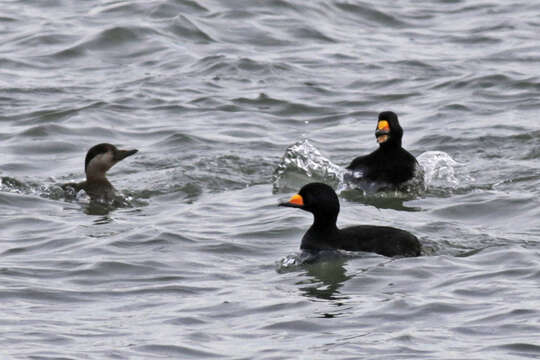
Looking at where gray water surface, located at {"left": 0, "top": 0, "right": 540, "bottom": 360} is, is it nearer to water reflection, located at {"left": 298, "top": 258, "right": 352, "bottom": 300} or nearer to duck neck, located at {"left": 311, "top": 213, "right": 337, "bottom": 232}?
water reflection, located at {"left": 298, "top": 258, "right": 352, "bottom": 300}

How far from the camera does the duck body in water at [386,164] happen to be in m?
14.5

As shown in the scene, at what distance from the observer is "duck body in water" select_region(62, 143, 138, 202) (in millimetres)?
14211

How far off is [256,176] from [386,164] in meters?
1.58

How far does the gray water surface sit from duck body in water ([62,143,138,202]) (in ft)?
0.63

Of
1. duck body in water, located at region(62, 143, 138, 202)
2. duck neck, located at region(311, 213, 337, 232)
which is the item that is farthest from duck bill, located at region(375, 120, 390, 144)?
duck neck, located at region(311, 213, 337, 232)

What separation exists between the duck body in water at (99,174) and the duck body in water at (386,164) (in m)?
2.56

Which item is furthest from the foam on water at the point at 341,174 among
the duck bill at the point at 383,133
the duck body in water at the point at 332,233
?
the duck body in water at the point at 332,233

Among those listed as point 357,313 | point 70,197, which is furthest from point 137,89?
point 357,313

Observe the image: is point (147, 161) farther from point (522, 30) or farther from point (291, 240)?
point (522, 30)

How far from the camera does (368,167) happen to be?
14578 mm

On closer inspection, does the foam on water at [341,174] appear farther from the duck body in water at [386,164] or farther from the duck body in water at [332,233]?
the duck body in water at [332,233]

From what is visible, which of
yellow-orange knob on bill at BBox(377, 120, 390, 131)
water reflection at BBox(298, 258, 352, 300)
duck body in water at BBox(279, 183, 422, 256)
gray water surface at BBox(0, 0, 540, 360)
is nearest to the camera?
gray water surface at BBox(0, 0, 540, 360)

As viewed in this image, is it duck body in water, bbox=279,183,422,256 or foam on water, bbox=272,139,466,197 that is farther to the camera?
foam on water, bbox=272,139,466,197

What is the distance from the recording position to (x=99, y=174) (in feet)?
47.3
